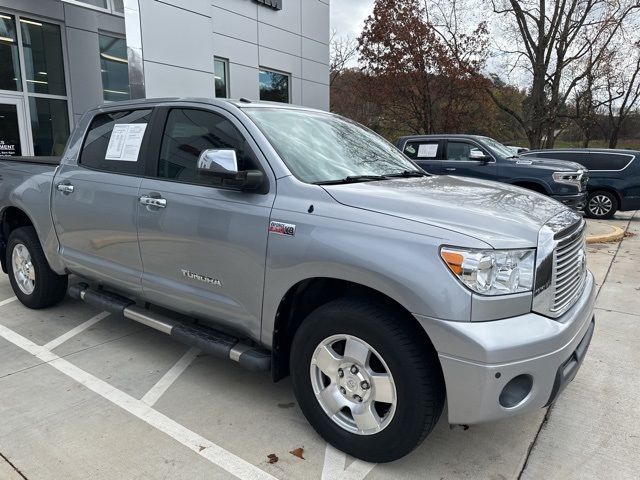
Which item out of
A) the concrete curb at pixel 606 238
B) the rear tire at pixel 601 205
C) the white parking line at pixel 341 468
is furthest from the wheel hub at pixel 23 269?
the rear tire at pixel 601 205

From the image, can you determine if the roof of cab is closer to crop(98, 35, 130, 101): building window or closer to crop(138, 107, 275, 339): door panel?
crop(138, 107, 275, 339): door panel

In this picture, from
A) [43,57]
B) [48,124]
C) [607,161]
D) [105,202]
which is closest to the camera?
[105,202]

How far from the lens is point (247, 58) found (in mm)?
14383

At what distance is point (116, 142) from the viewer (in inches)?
154

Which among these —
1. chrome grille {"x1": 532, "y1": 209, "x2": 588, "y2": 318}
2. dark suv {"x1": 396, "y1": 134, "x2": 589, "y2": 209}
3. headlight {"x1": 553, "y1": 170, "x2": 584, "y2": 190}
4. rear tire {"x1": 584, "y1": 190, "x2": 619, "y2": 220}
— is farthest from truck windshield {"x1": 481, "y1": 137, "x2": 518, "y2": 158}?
chrome grille {"x1": 532, "y1": 209, "x2": 588, "y2": 318}

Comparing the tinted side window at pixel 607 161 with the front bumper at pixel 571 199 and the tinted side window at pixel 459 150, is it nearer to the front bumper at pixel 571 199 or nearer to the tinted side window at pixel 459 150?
the front bumper at pixel 571 199

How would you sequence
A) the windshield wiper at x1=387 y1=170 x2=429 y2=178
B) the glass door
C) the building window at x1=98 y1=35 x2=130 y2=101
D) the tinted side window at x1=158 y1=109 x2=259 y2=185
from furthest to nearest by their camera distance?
the building window at x1=98 y1=35 x2=130 y2=101, the glass door, the windshield wiper at x1=387 y1=170 x2=429 y2=178, the tinted side window at x1=158 y1=109 x2=259 y2=185

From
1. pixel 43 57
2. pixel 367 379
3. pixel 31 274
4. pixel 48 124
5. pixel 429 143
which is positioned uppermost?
pixel 43 57

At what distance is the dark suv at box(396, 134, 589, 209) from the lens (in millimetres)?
9719

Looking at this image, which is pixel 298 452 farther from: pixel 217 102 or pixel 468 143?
pixel 468 143

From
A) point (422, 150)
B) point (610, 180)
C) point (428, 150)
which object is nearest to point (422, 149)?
point (422, 150)

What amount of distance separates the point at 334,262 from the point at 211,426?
1.33 metres

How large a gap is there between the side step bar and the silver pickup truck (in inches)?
0.6

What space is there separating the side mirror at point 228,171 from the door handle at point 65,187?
1791mm
